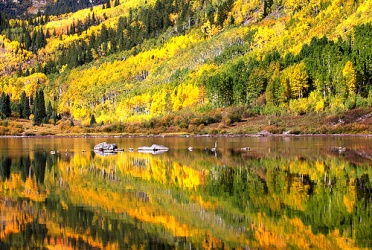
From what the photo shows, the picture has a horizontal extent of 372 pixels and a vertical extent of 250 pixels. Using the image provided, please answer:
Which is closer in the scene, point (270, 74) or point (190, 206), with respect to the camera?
point (190, 206)

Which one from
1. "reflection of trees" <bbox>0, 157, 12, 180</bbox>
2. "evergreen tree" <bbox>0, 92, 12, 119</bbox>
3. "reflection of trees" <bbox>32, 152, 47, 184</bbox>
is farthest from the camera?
"evergreen tree" <bbox>0, 92, 12, 119</bbox>

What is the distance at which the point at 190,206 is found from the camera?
2862 cm

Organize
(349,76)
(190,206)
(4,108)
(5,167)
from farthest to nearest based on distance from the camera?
1. (4,108)
2. (349,76)
3. (5,167)
4. (190,206)

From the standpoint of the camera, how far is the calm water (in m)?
21.8

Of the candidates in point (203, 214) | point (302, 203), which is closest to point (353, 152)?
point (302, 203)

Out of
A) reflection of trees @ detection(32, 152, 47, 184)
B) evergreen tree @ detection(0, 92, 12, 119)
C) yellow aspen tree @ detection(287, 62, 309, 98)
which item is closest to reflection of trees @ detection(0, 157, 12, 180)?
reflection of trees @ detection(32, 152, 47, 184)

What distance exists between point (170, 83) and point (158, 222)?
506 feet

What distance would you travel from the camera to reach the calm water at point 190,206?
2178 centimetres

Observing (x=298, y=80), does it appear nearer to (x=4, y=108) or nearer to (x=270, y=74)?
(x=270, y=74)

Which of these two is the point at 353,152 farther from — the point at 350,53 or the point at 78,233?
the point at 350,53

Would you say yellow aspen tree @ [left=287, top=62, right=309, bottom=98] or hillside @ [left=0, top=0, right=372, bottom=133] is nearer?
hillside @ [left=0, top=0, right=372, bottom=133]

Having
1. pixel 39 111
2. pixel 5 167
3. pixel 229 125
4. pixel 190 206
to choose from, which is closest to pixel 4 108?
pixel 39 111

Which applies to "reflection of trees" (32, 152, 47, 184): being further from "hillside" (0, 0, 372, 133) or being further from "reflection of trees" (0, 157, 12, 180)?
"hillside" (0, 0, 372, 133)

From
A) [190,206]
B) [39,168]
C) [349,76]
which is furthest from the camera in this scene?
[349,76]
